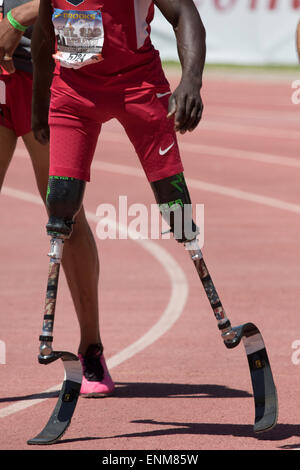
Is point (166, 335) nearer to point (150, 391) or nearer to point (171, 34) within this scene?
point (150, 391)

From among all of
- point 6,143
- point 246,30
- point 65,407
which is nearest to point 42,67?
point 6,143

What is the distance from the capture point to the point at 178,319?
7695 millimetres

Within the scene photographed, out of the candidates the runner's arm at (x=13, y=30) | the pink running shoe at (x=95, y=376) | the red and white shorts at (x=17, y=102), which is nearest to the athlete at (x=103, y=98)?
the runner's arm at (x=13, y=30)

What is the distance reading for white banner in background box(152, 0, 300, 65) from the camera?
1224 inches

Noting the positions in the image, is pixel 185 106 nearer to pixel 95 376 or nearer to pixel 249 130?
pixel 95 376

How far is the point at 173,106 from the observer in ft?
15.4

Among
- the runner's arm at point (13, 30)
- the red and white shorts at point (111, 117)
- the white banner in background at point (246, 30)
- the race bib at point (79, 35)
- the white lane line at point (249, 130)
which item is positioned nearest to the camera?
the race bib at point (79, 35)

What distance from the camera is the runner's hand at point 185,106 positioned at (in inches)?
184

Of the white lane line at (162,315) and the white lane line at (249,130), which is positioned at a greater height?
the white lane line at (162,315)

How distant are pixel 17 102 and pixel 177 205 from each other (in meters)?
1.17

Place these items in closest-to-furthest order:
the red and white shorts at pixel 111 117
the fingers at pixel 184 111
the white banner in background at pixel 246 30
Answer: the fingers at pixel 184 111 < the red and white shorts at pixel 111 117 < the white banner in background at pixel 246 30

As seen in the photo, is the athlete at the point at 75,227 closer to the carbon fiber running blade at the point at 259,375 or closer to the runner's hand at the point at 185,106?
the carbon fiber running blade at the point at 259,375

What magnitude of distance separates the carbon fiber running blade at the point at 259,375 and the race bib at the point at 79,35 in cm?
133

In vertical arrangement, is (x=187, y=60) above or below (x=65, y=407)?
above
